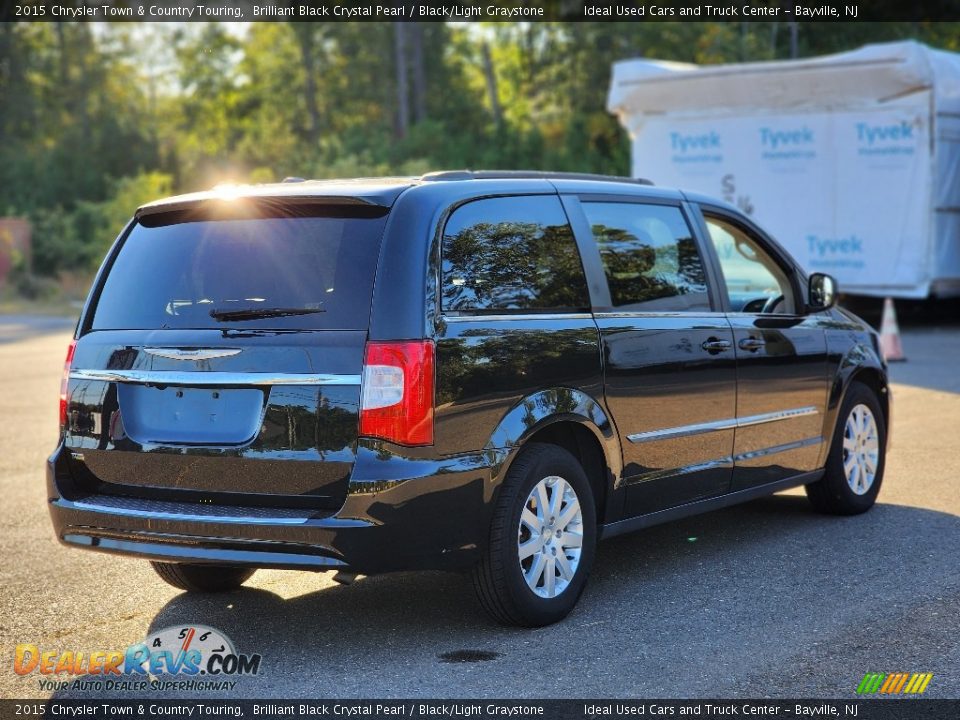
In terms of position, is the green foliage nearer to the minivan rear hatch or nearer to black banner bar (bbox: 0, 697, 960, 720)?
the minivan rear hatch

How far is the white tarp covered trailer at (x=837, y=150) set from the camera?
1881cm

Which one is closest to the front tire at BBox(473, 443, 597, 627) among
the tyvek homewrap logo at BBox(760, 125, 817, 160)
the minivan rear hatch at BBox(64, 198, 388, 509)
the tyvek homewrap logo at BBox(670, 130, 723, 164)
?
the minivan rear hatch at BBox(64, 198, 388, 509)

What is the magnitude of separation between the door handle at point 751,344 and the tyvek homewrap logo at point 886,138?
42.0 feet

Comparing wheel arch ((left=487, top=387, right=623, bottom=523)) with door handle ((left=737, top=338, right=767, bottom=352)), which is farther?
door handle ((left=737, top=338, right=767, bottom=352))

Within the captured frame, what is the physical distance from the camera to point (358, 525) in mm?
4984

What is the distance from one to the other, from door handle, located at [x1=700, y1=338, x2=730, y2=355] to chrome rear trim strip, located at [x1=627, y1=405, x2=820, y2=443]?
321 mm

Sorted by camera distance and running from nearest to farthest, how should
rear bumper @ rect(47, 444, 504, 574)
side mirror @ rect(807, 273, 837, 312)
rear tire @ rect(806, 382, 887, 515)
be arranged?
rear bumper @ rect(47, 444, 504, 574)
side mirror @ rect(807, 273, 837, 312)
rear tire @ rect(806, 382, 887, 515)

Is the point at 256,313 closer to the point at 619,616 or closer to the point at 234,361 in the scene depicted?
the point at 234,361

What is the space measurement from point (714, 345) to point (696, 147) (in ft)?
47.7

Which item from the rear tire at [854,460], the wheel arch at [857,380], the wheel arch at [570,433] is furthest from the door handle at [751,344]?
the wheel arch at [570,433]

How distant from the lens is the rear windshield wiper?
520 centimetres

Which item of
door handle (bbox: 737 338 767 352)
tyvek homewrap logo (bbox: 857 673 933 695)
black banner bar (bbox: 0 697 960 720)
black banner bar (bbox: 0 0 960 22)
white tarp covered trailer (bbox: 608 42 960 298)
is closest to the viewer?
black banner bar (bbox: 0 697 960 720)

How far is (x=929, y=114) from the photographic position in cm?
1859

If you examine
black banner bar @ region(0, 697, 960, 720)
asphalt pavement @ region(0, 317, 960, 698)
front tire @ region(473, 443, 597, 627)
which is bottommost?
asphalt pavement @ region(0, 317, 960, 698)
